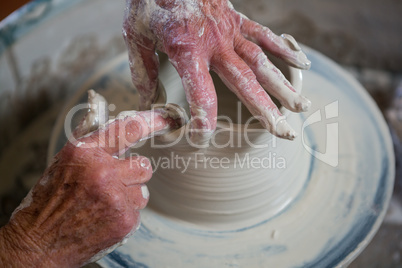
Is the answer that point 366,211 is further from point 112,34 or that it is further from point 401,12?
point 112,34

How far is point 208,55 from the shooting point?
40.4 inches

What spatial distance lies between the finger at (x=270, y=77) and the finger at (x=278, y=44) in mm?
52

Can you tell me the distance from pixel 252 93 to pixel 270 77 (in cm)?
7

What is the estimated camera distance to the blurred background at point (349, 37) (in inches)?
72.0

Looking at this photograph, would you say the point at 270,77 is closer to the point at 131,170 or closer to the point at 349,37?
the point at 131,170

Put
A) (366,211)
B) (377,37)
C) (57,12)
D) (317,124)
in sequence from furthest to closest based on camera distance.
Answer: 1. (377,37)
2. (57,12)
3. (317,124)
4. (366,211)

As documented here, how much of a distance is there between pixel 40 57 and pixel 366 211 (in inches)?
50.7

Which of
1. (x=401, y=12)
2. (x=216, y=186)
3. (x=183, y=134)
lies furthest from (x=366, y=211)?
(x=401, y=12)

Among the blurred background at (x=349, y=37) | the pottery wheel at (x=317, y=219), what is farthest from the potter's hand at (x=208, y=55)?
the blurred background at (x=349, y=37)

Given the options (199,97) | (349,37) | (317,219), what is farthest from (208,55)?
(349,37)

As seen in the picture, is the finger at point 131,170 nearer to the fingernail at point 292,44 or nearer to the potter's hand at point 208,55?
the potter's hand at point 208,55

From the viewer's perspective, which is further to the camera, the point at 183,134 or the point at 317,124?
the point at 317,124

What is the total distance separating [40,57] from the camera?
175cm

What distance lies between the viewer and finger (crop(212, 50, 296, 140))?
96cm
